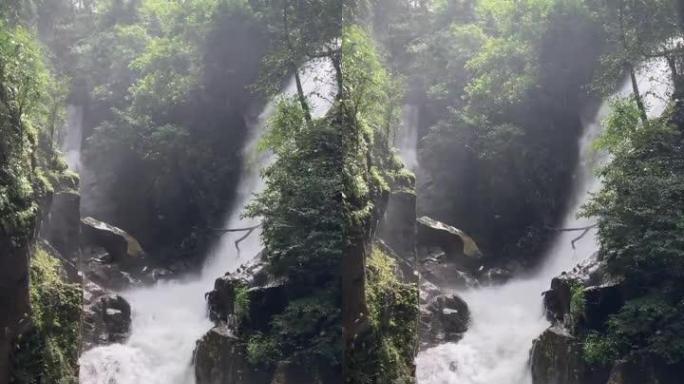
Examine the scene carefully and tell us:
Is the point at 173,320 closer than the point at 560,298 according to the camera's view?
No

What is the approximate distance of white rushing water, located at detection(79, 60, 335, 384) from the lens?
24047 mm

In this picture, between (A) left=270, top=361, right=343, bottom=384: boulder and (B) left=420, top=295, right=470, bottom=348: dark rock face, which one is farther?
(B) left=420, top=295, right=470, bottom=348: dark rock face

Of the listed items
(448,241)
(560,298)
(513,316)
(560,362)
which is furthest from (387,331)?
(448,241)

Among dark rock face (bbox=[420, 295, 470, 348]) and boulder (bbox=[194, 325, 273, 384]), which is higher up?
dark rock face (bbox=[420, 295, 470, 348])

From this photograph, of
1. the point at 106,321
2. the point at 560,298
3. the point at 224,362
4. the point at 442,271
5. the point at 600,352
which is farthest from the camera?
the point at 442,271

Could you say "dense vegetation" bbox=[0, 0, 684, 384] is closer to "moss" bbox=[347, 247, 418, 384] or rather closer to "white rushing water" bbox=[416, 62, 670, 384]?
"moss" bbox=[347, 247, 418, 384]

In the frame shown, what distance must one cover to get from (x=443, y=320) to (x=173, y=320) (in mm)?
10380

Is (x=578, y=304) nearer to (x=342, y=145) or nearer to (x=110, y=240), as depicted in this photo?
(x=342, y=145)

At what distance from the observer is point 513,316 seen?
27.4 m

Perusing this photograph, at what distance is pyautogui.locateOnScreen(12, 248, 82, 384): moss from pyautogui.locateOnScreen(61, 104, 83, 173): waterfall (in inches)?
703

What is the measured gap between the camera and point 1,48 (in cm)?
2097

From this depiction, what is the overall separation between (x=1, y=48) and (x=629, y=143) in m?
20.3

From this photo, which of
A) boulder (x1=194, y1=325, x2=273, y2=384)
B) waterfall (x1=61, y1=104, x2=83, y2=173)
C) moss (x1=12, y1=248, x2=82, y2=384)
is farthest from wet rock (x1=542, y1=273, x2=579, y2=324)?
waterfall (x1=61, y1=104, x2=83, y2=173)

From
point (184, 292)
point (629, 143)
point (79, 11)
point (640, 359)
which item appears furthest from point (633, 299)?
point (79, 11)
